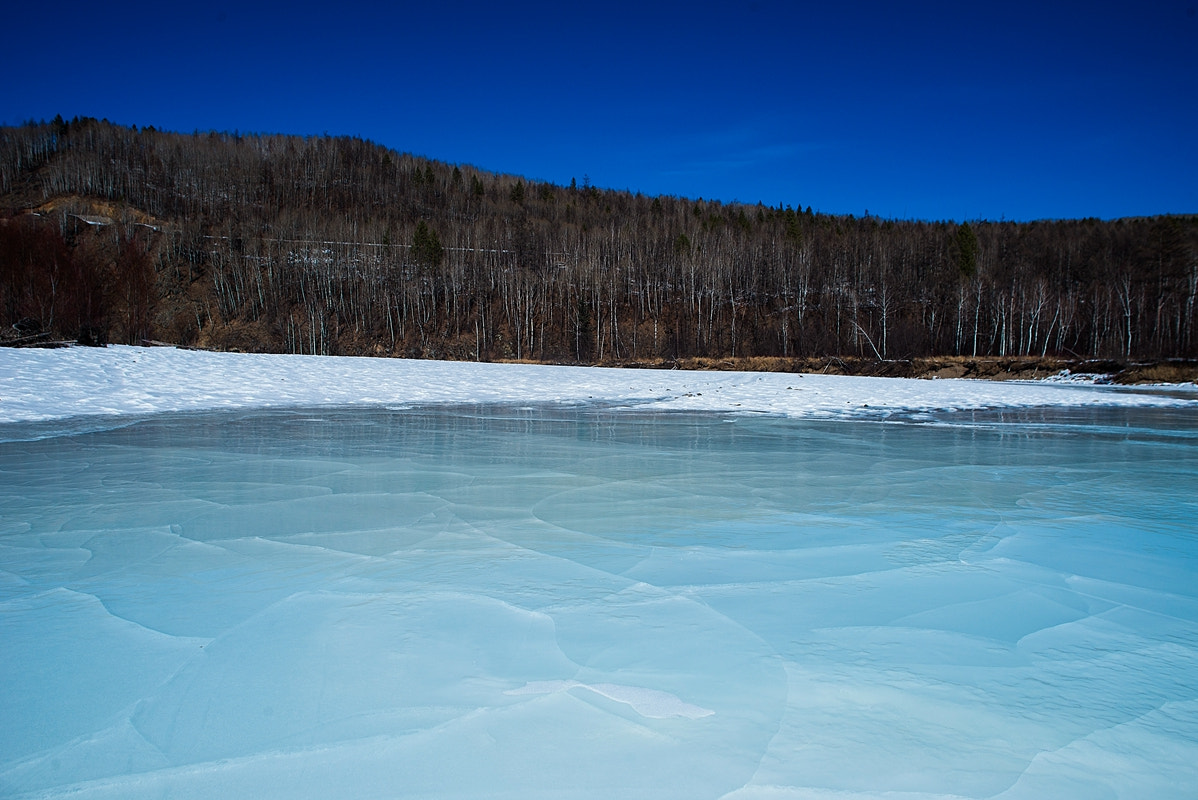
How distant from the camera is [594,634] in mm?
2057

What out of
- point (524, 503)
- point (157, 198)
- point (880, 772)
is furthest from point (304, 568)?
point (157, 198)

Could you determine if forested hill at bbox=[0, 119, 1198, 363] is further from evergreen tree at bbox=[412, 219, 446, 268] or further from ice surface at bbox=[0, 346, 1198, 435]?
ice surface at bbox=[0, 346, 1198, 435]

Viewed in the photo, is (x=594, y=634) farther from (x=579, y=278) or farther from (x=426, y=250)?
(x=426, y=250)

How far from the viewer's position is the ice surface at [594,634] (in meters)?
1.41

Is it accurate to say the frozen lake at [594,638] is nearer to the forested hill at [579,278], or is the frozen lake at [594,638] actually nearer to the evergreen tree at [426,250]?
the forested hill at [579,278]

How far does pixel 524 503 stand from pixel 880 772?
107 inches

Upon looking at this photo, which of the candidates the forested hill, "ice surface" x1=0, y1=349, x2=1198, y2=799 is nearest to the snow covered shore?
"ice surface" x1=0, y1=349, x2=1198, y2=799

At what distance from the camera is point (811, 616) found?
2211 mm

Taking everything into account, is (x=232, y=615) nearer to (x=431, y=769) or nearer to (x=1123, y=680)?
(x=431, y=769)

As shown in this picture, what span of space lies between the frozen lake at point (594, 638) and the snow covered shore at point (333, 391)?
259 inches

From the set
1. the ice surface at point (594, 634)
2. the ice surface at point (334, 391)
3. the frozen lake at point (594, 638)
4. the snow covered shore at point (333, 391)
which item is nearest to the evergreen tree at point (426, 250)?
the snow covered shore at point (333, 391)

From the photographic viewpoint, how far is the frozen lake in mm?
1403

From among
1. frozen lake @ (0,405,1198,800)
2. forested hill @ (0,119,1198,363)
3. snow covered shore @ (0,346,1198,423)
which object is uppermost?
forested hill @ (0,119,1198,363)

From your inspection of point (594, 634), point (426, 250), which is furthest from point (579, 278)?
point (594, 634)
